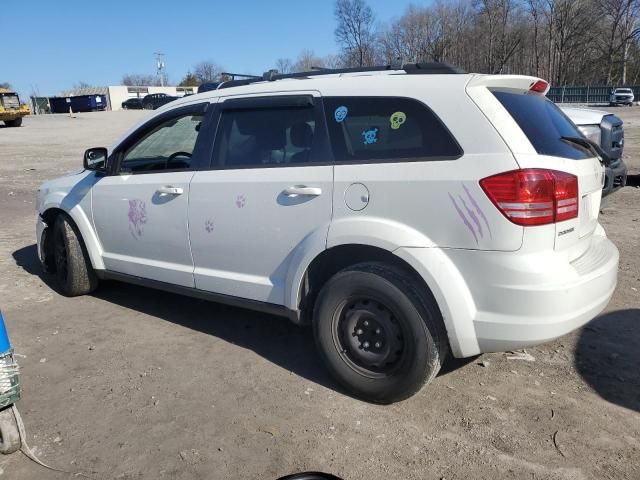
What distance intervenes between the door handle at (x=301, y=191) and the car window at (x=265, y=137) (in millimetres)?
181

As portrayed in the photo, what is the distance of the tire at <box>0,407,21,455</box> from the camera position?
2873 mm

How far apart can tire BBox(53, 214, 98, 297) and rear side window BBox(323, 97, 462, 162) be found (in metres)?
2.91

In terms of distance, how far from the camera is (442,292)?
2.92 meters

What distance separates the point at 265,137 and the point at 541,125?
173 centimetres

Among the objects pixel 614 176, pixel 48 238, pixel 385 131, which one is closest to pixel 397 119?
pixel 385 131

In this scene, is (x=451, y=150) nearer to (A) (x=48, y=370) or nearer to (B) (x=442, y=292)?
(B) (x=442, y=292)

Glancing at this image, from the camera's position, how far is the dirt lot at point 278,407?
9.11 ft

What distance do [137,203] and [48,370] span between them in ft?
4.55

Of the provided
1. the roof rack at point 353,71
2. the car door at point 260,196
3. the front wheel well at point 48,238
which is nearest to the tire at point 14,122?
the front wheel well at point 48,238

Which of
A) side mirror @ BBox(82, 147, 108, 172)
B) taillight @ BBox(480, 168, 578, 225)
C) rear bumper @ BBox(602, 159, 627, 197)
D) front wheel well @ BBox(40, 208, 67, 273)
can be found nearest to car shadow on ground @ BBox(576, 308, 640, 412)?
taillight @ BBox(480, 168, 578, 225)

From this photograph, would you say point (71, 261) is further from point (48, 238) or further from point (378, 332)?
point (378, 332)

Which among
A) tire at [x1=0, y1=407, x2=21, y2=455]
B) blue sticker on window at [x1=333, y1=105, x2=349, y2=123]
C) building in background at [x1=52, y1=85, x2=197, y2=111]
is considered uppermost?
building in background at [x1=52, y1=85, x2=197, y2=111]

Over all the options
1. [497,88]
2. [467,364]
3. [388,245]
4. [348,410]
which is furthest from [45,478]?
[497,88]

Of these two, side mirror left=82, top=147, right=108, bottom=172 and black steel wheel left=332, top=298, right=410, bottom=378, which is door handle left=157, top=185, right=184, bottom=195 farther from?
black steel wheel left=332, top=298, right=410, bottom=378
